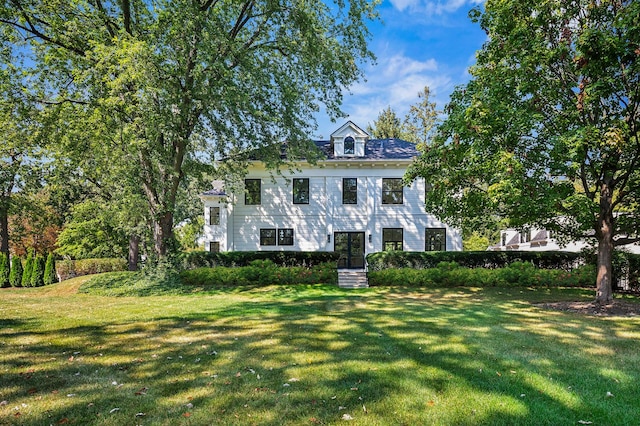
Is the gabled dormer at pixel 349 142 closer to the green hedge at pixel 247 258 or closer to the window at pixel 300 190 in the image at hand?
the window at pixel 300 190

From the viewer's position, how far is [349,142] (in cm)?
1936

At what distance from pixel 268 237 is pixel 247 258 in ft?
12.5

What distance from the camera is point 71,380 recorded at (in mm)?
3795

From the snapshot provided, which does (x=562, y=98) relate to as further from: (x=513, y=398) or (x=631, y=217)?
(x=513, y=398)

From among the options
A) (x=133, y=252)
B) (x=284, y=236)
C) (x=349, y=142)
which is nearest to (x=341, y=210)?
(x=284, y=236)

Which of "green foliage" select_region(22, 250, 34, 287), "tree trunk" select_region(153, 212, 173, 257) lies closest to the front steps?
"tree trunk" select_region(153, 212, 173, 257)

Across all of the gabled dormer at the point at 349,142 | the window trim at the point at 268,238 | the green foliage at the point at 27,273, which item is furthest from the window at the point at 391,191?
the green foliage at the point at 27,273

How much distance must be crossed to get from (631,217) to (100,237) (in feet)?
85.6

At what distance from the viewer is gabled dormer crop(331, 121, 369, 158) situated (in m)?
19.1

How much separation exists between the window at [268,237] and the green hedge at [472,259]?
6.37 meters

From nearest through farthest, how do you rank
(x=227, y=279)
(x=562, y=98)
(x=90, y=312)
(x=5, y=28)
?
(x=90, y=312)
(x=562, y=98)
(x=5, y=28)
(x=227, y=279)

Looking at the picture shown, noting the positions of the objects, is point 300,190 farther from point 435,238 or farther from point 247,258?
point 435,238

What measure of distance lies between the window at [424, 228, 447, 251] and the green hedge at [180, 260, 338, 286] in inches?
276

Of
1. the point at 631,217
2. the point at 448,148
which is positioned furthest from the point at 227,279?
the point at 631,217
